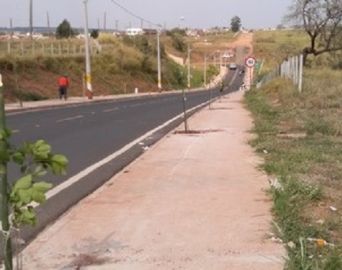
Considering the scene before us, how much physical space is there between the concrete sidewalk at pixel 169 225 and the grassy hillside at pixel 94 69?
36.4 meters

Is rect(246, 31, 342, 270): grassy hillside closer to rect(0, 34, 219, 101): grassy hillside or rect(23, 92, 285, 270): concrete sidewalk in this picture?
rect(23, 92, 285, 270): concrete sidewalk

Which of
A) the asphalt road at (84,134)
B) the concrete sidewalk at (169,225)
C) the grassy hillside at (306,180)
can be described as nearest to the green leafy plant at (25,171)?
the concrete sidewalk at (169,225)

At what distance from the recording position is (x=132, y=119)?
28.0m

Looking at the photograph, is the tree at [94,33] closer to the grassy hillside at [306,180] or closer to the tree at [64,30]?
the tree at [64,30]

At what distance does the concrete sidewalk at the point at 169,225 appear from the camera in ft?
20.4

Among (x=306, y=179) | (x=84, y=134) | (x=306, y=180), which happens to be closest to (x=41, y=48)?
(x=84, y=134)

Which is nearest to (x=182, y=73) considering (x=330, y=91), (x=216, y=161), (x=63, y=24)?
(x=63, y=24)

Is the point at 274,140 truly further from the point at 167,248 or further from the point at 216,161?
the point at 167,248

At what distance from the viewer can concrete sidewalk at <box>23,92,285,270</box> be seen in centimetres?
622

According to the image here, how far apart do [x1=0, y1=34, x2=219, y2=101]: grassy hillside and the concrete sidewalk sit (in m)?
36.4

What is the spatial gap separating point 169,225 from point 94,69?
221 ft

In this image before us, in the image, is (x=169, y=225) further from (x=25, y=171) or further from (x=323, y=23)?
(x=323, y=23)

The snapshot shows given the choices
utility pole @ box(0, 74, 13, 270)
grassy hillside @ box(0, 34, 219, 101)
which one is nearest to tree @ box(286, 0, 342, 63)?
grassy hillside @ box(0, 34, 219, 101)

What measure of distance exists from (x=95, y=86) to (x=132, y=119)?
4149cm
